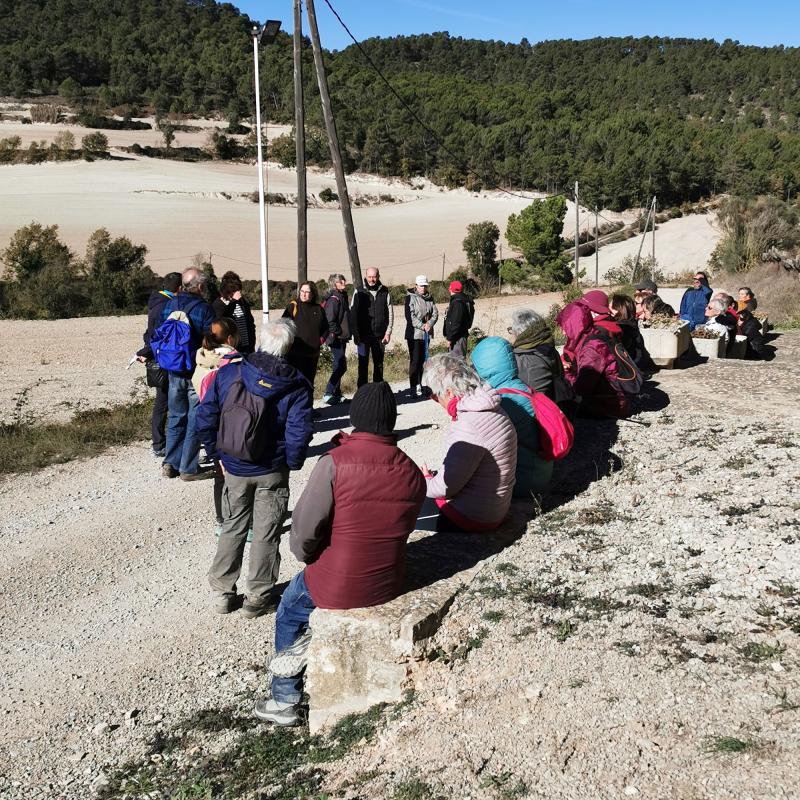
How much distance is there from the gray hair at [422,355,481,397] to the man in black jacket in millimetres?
3376

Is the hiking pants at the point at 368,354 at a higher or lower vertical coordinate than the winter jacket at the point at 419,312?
lower

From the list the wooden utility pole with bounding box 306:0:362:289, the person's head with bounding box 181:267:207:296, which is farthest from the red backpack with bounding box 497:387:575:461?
the wooden utility pole with bounding box 306:0:362:289

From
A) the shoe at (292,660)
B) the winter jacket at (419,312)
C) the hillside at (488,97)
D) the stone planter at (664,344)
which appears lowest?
the shoe at (292,660)

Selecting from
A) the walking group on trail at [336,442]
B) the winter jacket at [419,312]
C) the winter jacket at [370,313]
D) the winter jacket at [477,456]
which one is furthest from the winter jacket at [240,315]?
the winter jacket at [477,456]

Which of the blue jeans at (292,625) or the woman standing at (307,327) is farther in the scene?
the woman standing at (307,327)

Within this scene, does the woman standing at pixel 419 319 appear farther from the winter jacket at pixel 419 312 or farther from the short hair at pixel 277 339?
the short hair at pixel 277 339

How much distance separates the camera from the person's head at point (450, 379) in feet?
Result: 15.7

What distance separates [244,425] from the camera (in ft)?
15.6

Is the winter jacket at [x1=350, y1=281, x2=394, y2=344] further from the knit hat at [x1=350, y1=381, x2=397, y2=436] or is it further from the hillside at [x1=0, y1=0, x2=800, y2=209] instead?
the hillside at [x1=0, y1=0, x2=800, y2=209]

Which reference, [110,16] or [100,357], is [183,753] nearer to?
[100,357]

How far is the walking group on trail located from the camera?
152 inches

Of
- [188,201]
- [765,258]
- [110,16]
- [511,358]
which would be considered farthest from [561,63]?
[511,358]

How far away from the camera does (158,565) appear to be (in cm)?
604

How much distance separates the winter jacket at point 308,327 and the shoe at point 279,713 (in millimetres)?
4911
